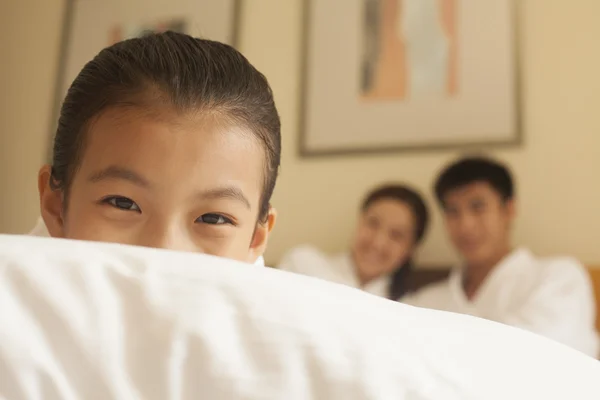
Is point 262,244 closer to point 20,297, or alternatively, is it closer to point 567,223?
point 20,297

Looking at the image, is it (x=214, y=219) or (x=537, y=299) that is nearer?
(x=214, y=219)

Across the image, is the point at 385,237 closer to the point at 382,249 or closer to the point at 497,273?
the point at 382,249

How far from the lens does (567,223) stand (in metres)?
1.83

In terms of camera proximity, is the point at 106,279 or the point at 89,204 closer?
the point at 106,279

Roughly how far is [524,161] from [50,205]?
1523 mm

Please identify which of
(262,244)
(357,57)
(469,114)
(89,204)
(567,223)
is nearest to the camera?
(89,204)

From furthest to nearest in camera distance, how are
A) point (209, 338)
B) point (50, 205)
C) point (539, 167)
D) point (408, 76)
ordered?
point (408, 76), point (539, 167), point (50, 205), point (209, 338)

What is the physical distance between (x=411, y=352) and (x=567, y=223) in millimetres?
1714

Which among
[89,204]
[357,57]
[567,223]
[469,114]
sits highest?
[357,57]

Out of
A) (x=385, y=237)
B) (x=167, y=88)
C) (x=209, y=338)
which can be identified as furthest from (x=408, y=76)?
(x=209, y=338)

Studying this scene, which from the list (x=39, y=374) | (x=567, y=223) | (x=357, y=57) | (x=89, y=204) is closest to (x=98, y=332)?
(x=39, y=374)

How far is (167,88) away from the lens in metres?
0.64

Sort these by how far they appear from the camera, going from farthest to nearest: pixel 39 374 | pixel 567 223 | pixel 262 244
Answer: pixel 567 223 < pixel 262 244 < pixel 39 374

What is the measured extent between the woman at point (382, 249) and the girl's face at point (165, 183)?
1186mm
